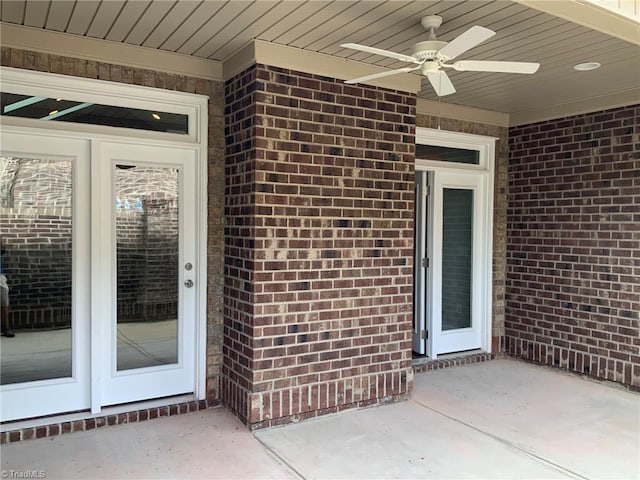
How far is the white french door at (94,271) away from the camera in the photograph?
3213mm

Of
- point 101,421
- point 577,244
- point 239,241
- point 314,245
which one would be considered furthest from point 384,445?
point 577,244

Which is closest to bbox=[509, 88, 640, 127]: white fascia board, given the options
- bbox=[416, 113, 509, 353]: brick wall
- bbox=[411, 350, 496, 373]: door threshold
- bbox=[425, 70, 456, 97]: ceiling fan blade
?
bbox=[416, 113, 509, 353]: brick wall

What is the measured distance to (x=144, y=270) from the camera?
359 centimetres

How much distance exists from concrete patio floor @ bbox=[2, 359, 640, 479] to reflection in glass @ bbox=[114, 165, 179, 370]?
0.51 metres

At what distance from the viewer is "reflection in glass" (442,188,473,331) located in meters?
5.04

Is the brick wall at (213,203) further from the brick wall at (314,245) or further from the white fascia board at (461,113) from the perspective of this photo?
the white fascia board at (461,113)

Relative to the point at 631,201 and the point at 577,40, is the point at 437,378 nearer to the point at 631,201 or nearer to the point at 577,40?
the point at 631,201

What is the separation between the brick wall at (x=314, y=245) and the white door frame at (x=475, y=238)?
1.02 metres

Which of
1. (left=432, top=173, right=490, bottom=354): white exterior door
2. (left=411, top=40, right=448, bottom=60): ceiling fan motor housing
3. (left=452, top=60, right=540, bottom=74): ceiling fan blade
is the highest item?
(left=411, top=40, right=448, bottom=60): ceiling fan motor housing

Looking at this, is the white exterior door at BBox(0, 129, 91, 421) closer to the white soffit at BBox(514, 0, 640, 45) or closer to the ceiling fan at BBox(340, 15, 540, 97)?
the ceiling fan at BBox(340, 15, 540, 97)

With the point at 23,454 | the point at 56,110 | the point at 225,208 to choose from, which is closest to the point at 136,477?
the point at 23,454

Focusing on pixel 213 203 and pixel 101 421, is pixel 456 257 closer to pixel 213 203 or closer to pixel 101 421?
pixel 213 203

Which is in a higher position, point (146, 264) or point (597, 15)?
point (597, 15)

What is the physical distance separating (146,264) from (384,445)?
201 cm
